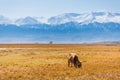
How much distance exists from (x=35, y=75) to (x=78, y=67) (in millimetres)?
8632

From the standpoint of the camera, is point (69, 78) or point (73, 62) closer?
point (69, 78)

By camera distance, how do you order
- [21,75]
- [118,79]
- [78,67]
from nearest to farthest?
[118,79], [21,75], [78,67]

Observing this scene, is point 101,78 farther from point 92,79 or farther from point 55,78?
point 55,78

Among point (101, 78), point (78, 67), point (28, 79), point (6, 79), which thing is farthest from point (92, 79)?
point (78, 67)

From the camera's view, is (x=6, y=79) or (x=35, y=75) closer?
(x=6, y=79)

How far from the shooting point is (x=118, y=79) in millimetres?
27172

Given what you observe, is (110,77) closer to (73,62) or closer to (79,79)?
(79,79)

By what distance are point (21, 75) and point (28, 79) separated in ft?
8.35

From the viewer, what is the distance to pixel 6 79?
27.9 meters

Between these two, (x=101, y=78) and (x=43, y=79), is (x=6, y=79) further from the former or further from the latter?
(x=101, y=78)

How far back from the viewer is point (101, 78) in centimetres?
2798

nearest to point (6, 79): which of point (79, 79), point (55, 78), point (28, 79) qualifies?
point (28, 79)

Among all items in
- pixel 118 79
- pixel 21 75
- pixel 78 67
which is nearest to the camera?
pixel 118 79

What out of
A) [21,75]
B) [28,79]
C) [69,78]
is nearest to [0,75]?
[21,75]
